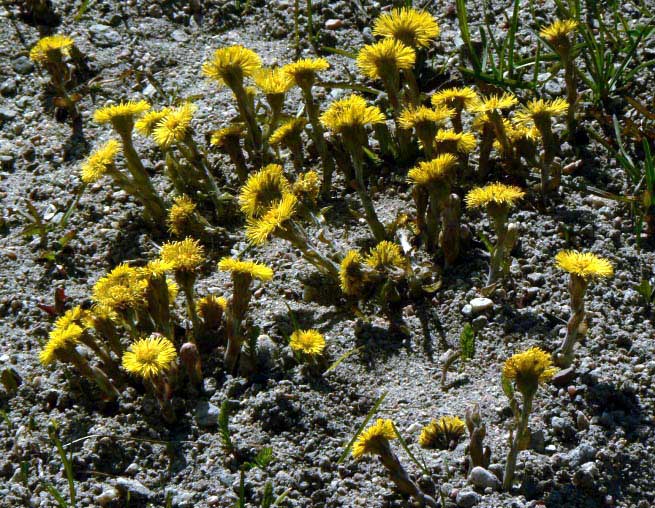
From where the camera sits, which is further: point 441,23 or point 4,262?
point 441,23

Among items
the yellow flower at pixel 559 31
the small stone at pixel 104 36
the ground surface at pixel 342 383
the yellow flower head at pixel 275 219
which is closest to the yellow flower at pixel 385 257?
the ground surface at pixel 342 383

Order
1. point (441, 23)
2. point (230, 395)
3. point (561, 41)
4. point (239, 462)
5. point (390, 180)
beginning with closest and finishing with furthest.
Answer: point (239, 462)
point (230, 395)
point (561, 41)
point (390, 180)
point (441, 23)

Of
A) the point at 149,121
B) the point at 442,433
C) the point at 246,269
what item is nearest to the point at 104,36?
the point at 149,121

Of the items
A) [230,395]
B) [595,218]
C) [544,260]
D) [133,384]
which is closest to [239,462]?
[230,395]

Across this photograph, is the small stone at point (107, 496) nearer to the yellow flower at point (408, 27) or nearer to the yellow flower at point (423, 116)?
the yellow flower at point (423, 116)

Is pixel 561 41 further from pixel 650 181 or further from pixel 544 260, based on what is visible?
pixel 544 260

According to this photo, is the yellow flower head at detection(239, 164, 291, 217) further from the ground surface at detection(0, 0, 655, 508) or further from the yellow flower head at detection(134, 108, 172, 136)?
the yellow flower head at detection(134, 108, 172, 136)
